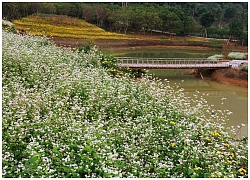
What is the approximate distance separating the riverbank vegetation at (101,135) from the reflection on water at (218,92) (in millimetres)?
3886

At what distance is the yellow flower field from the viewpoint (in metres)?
32.5

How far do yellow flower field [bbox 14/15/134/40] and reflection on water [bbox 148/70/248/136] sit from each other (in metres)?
15.6

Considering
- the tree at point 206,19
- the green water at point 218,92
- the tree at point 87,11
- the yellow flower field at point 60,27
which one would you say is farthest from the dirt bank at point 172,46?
the tree at point 87,11

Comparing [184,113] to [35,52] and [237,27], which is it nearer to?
[35,52]

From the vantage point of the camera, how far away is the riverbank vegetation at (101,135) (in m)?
4.72

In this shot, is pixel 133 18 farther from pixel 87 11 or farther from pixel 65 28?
pixel 65 28

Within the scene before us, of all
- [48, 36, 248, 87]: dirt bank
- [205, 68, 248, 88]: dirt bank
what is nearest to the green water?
[205, 68, 248, 88]: dirt bank

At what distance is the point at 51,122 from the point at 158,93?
3572 millimetres

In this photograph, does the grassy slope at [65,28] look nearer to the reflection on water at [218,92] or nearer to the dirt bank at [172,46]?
the dirt bank at [172,46]

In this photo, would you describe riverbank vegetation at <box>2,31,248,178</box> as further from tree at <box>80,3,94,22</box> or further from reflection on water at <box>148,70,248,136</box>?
tree at <box>80,3,94,22</box>

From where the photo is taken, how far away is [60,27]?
34.7m

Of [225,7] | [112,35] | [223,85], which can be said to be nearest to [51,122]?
[223,85]

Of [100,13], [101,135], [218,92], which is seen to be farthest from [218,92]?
[100,13]

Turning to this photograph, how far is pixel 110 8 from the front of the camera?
153 feet
